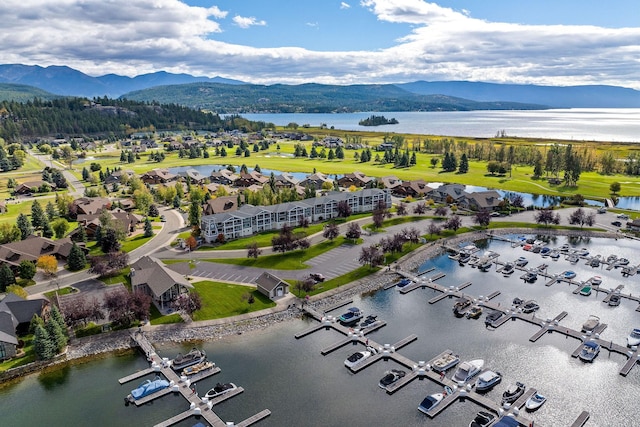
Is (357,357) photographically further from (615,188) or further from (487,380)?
(615,188)

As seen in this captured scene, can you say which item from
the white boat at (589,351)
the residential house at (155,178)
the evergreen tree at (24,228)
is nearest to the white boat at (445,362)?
the white boat at (589,351)

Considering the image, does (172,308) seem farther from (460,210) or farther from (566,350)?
(460,210)

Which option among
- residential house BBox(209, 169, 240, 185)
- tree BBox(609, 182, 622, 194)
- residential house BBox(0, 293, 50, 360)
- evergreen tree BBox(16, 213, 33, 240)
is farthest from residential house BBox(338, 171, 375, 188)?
residential house BBox(0, 293, 50, 360)

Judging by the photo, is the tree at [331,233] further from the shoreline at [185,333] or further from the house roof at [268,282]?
the house roof at [268,282]

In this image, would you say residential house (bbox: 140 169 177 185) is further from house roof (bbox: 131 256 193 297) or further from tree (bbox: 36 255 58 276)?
house roof (bbox: 131 256 193 297)

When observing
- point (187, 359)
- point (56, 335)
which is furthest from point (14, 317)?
point (187, 359)

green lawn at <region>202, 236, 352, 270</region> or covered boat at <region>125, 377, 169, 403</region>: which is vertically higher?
green lawn at <region>202, 236, 352, 270</region>

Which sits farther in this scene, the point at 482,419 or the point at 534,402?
the point at 534,402
